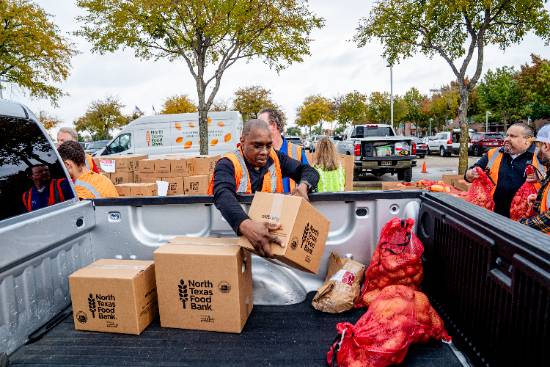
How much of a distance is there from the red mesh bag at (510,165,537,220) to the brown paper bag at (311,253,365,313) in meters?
2.00

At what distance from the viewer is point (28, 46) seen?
17.1 meters

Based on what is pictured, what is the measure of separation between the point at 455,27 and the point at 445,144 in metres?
17.0

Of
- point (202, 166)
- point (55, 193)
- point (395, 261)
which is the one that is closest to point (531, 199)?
point (395, 261)

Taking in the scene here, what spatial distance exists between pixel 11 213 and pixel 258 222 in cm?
140

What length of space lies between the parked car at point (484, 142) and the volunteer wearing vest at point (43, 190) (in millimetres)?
26187

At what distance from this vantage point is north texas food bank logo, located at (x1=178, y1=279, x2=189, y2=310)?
8.18 feet

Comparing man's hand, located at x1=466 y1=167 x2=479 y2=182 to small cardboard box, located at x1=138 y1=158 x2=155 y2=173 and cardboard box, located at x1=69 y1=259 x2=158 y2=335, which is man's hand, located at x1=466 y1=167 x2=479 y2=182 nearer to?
cardboard box, located at x1=69 y1=259 x2=158 y2=335

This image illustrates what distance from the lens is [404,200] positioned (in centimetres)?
298

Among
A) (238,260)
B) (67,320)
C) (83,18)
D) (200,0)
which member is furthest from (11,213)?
(83,18)

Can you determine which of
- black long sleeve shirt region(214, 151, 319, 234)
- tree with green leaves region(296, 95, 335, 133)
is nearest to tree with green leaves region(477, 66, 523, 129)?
tree with green leaves region(296, 95, 335, 133)

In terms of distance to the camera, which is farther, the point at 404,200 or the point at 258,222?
the point at 404,200

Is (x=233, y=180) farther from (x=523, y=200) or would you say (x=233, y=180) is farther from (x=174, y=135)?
(x=174, y=135)

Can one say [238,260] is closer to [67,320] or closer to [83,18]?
[67,320]

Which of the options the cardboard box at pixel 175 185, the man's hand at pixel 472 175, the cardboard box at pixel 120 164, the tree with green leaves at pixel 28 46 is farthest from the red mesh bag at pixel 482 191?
the tree with green leaves at pixel 28 46
